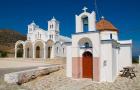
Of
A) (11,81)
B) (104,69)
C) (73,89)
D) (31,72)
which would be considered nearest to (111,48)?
(104,69)

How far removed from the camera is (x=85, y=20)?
1825 centimetres

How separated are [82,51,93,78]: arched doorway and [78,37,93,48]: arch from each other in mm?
640

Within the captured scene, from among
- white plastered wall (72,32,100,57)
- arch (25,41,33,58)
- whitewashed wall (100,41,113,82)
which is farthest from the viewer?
arch (25,41,33,58)

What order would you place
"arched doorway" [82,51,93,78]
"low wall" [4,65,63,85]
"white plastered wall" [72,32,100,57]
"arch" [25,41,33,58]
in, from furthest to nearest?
"arch" [25,41,33,58]
"arched doorway" [82,51,93,78]
"white plastered wall" [72,32,100,57]
"low wall" [4,65,63,85]

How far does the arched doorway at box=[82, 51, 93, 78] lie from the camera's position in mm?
17578

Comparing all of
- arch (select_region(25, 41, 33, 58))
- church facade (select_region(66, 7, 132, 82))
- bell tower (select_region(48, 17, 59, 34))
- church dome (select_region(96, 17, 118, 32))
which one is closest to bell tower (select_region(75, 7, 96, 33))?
church facade (select_region(66, 7, 132, 82))

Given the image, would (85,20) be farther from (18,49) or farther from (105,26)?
(18,49)

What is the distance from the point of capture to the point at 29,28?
4756 cm

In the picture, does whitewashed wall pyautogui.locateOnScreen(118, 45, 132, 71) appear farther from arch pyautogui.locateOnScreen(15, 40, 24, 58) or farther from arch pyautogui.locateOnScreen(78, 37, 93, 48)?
arch pyautogui.locateOnScreen(15, 40, 24, 58)

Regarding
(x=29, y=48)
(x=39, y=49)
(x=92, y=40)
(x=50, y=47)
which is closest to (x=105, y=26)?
(x=92, y=40)

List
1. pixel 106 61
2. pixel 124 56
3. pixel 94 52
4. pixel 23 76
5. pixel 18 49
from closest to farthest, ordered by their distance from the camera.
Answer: pixel 23 76
pixel 106 61
pixel 94 52
pixel 124 56
pixel 18 49

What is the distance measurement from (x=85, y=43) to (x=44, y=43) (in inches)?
890

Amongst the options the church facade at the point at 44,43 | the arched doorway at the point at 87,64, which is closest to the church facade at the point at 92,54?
the arched doorway at the point at 87,64

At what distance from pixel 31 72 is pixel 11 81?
2.47 m
